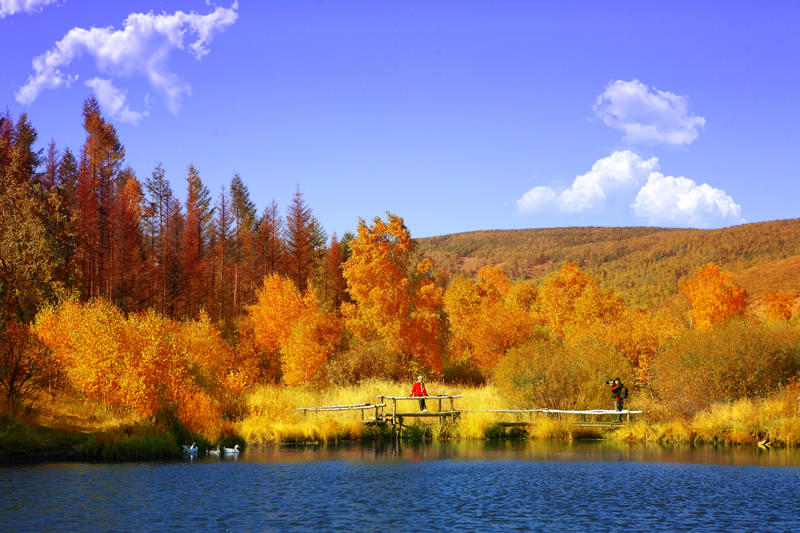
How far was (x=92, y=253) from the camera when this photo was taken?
6594 cm

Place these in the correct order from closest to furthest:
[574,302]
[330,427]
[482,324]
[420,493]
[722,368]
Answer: [420,493]
[722,368]
[330,427]
[482,324]
[574,302]

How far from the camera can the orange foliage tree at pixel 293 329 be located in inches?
2148

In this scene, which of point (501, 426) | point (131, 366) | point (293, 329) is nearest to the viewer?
point (131, 366)

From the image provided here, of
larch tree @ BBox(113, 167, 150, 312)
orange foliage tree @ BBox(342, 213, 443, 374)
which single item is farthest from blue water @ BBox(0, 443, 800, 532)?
larch tree @ BBox(113, 167, 150, 312)

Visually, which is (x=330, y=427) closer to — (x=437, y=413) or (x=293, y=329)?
(x=437, y=413)

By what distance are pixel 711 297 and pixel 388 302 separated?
53706 millimetres

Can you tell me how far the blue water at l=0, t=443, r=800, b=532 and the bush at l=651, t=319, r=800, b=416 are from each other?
527 centimetres

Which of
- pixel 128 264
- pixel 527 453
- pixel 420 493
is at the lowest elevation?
pixel 420 493

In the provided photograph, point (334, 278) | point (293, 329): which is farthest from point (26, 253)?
point (334, 278)

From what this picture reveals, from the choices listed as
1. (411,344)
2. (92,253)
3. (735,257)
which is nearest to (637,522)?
(411,344)

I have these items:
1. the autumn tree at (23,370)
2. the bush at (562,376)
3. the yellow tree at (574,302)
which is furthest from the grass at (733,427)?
the yellow tree at (574,302)

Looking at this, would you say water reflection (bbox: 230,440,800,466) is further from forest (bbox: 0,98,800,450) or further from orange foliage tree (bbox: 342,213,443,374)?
orange foliage tree (bbox: 342,213,443,374)

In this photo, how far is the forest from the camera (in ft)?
112

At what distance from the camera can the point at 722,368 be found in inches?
1452
